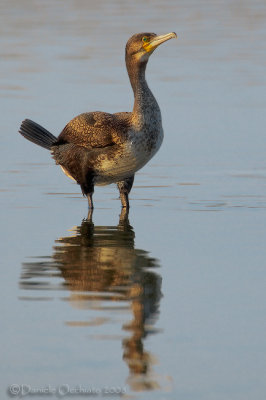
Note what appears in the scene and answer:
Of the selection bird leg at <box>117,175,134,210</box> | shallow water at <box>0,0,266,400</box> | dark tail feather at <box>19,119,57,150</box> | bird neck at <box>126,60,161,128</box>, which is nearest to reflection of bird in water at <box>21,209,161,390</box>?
shallow water at <box>0,0,266,400</box>

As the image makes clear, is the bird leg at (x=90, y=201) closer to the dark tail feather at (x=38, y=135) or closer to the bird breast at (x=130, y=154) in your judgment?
the bird breast at (x=130, y=154)

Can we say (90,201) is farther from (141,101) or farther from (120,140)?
(141,101)

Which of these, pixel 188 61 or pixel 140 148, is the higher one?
pixel 188 61

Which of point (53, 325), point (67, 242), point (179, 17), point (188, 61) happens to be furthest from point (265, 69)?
point (53, 325)

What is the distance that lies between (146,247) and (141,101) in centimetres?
195

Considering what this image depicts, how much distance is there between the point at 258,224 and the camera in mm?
9320

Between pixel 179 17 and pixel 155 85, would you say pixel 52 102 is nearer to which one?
pixel 155 85

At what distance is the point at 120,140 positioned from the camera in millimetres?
9883

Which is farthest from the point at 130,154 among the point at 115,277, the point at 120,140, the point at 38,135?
the point at 115,277

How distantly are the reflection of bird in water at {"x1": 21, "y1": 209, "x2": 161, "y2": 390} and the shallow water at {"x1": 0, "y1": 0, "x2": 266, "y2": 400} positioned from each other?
0.01 meters

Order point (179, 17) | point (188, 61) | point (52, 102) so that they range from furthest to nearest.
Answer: point (179, 17), point (188, 61), point (52, 102)

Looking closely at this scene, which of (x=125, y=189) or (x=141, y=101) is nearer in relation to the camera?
(x=141, y=101)

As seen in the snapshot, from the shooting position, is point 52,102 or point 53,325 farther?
point 52,102

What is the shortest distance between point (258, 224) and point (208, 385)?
386cm
